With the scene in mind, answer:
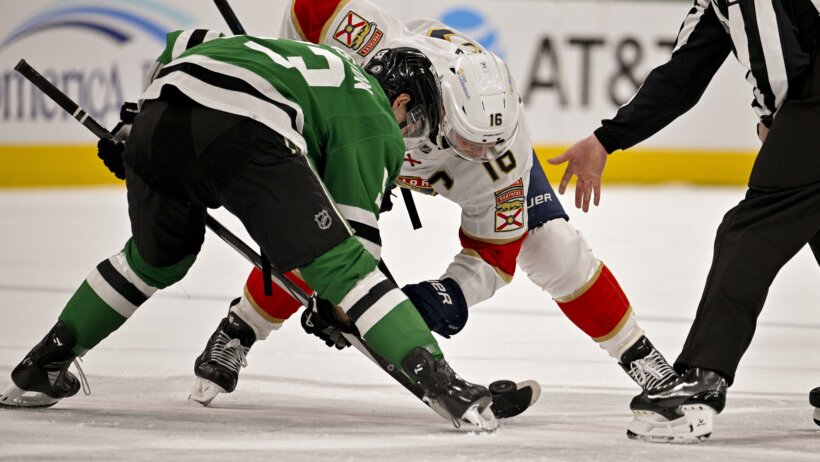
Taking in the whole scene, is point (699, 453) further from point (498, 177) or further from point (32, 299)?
point (32, 299)

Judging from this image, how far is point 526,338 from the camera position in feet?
12.8

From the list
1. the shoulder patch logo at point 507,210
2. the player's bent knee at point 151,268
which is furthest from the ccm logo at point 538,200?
the player's bent knee at point 151,268

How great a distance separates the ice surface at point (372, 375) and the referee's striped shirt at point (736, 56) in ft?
2.11

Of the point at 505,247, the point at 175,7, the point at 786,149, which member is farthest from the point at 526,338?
the point at 175,7

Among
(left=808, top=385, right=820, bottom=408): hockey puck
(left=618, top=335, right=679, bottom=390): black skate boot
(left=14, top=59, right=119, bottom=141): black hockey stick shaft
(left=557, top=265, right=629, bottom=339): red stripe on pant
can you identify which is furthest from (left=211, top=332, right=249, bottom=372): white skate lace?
(left=808, top=385, right=820, bottom=408): hockey puck

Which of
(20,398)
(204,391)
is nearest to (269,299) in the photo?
(204,391)

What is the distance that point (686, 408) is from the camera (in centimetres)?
242

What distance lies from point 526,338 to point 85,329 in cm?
158

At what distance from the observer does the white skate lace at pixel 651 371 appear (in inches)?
113

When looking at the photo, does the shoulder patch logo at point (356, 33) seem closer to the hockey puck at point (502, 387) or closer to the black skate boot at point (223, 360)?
the black skate boot at point (223, 360)

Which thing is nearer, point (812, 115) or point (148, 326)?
point (812, 115)

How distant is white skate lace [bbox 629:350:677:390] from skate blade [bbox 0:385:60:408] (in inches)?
49.8

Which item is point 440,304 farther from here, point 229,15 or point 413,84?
point 229,15

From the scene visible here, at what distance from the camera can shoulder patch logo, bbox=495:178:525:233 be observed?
2.94 metres
